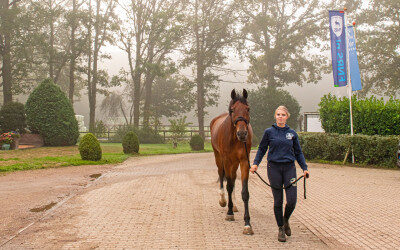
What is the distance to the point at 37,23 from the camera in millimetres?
30562

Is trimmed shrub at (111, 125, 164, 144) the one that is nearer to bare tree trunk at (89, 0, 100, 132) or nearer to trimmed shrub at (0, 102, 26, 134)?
bare tree trunk at (89, 0, 100, 132)

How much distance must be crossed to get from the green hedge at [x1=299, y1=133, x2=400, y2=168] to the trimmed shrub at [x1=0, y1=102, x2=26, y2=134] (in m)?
19.7

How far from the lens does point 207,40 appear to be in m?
33.8

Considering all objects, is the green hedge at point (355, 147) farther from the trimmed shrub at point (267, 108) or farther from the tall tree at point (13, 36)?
the tall tree at point (13, 36)

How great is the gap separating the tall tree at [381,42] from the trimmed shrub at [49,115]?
3099 cm

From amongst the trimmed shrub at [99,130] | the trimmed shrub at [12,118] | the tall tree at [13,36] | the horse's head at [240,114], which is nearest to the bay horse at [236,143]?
the horse's head at [240,114]

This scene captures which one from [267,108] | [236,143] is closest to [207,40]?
[267,108]

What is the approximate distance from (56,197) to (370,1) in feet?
128

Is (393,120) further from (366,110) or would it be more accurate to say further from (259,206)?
(259,206)

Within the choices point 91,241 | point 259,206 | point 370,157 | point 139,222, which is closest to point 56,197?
point 139,222

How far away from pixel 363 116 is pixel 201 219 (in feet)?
40.8

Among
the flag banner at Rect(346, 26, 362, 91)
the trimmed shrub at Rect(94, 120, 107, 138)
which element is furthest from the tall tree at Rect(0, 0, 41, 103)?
the flag banner at Rect(346, 26, 362, 91)

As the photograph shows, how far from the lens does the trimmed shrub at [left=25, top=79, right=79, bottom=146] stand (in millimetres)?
24156

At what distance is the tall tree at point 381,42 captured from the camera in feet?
116
